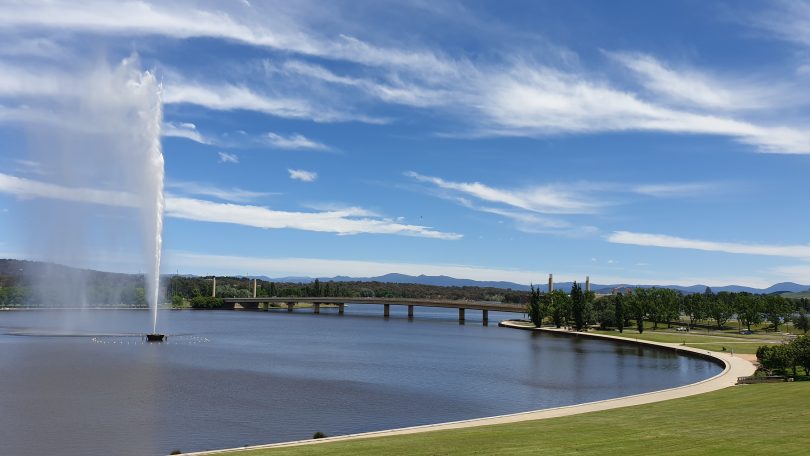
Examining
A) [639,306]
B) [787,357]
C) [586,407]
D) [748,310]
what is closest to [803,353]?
[787,357]

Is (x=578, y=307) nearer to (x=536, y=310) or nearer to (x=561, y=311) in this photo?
(x=561, y=311)

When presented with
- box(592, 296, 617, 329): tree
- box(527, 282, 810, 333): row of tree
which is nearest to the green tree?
box(527, 282, 810, 333): row of tree

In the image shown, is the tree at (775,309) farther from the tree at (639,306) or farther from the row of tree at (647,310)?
the tree at (639,306)

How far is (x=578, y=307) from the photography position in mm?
140375

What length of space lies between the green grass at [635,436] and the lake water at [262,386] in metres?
9.20

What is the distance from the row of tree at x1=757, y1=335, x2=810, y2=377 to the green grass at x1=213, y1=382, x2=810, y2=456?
61.0ft

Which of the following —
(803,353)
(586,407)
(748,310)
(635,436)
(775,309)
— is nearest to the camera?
(635,436)

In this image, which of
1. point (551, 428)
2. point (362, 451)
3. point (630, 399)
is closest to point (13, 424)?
point (362, 451)

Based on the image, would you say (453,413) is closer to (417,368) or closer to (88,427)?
(88,427)

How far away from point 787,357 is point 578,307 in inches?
3423

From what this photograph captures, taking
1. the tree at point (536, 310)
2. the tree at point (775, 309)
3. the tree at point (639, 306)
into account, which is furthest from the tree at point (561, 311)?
the tree at point (775, 309)

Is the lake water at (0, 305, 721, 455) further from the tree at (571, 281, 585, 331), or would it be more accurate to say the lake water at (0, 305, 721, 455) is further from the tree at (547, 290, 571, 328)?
the tree at (547, 290, 571, 328)

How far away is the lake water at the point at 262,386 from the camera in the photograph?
35812 millimetres

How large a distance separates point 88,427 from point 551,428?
2532cm
